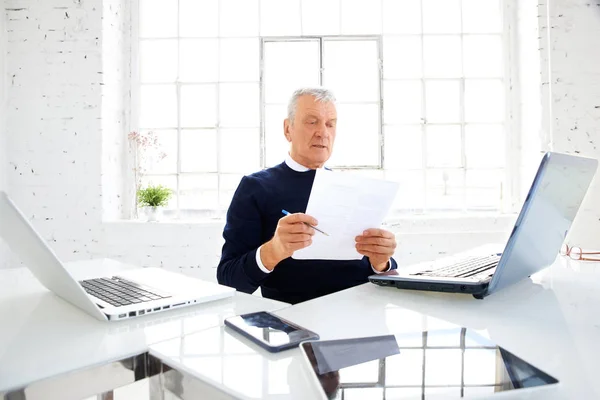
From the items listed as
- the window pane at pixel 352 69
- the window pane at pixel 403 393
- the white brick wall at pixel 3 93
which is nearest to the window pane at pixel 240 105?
the window pane at pixel 352 69

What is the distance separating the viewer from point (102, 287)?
3.09ft

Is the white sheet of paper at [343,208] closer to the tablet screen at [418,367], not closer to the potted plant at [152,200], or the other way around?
the tablet screen at [418,367]

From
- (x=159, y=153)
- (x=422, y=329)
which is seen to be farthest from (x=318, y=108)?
(x=159, y=153)

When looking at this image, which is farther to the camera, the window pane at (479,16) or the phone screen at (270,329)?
the window pane at (479,16)

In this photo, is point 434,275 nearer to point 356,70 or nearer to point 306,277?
point 306,277

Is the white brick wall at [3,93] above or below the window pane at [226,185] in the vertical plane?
above

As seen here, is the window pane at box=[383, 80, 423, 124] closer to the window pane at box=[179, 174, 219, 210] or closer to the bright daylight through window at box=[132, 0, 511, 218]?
the bright daylight through window at box=[132, 0, 511, 218]

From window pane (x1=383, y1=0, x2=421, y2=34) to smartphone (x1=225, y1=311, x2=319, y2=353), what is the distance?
270cm

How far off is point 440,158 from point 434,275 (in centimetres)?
214

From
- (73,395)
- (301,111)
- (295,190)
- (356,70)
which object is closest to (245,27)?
(356,70)

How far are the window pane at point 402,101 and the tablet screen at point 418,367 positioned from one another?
8.19 ft

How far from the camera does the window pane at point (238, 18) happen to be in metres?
2.88

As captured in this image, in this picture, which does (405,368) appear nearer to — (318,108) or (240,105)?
(318,108)

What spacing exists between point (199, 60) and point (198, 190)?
3.05 feet
